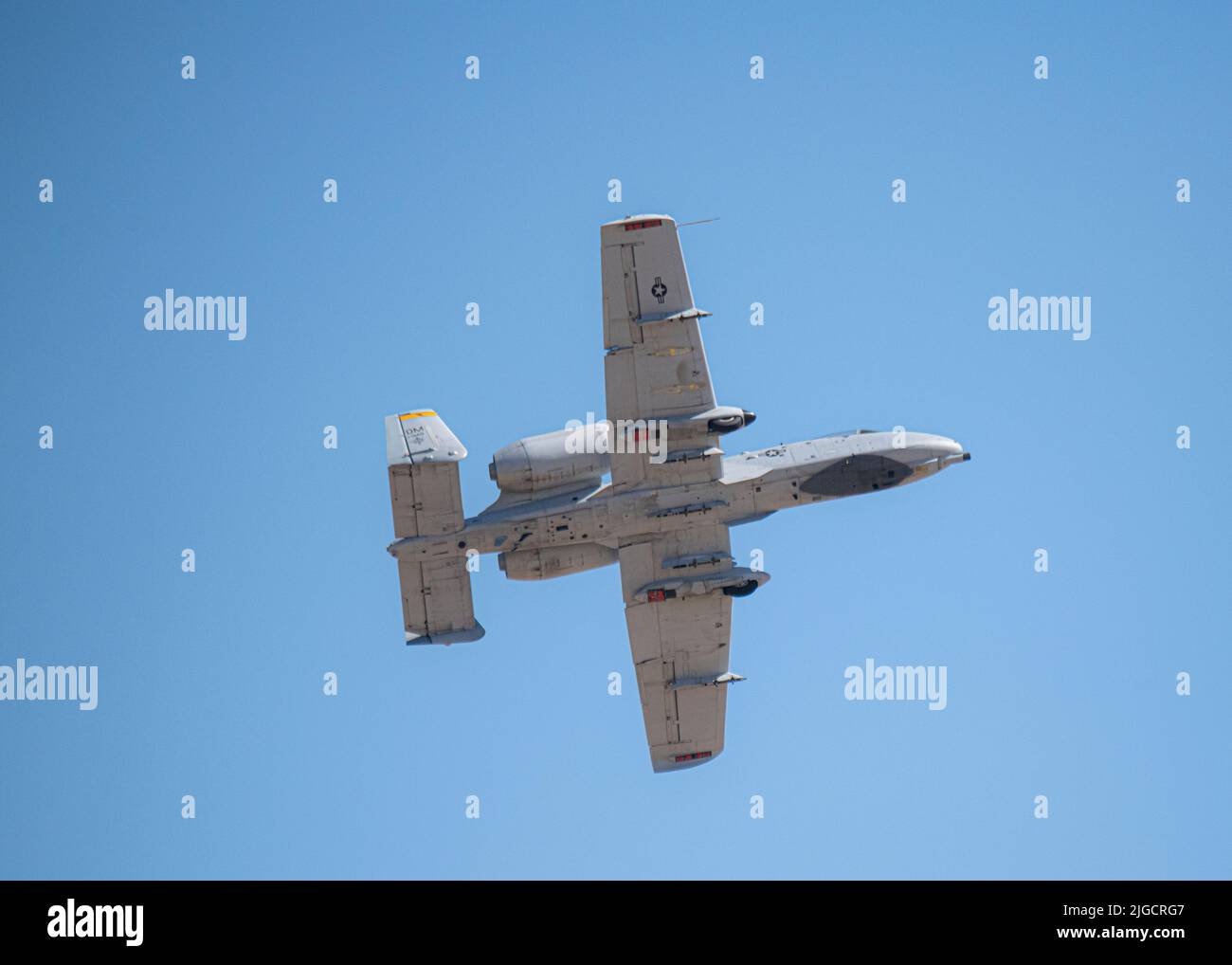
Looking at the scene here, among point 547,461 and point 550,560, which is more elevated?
point 547,461

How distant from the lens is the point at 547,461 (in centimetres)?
4069

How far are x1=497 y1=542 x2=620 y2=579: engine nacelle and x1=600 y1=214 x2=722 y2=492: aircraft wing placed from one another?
2.89 meters

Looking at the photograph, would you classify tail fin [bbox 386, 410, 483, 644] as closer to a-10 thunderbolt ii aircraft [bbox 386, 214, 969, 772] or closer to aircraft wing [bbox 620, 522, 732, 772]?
a-10 thunderbolt ii aircraft [bbox 386, 214, 969, 772]

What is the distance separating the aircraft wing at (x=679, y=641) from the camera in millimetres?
42500

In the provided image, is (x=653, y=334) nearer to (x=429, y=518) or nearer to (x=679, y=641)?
(x=429, y=518)

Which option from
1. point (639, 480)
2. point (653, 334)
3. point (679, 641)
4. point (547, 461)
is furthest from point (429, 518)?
point (679, 641)

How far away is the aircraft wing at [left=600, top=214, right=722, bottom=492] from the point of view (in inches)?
1556

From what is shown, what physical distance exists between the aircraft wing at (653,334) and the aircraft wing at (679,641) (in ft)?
9.95

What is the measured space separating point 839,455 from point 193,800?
19.0 m

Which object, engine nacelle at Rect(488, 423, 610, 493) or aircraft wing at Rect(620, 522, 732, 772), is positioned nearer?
engine nacelle at Rect(488, 423, 610, 493)

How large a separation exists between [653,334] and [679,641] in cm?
890

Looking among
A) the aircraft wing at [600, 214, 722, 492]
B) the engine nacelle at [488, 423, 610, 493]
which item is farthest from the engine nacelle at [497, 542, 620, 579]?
the aircraft wing at [600, 214, 722, 492]

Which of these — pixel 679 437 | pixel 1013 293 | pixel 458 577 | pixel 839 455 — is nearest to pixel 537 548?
pixel 458 577

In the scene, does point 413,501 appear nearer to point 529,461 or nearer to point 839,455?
point 529,461
